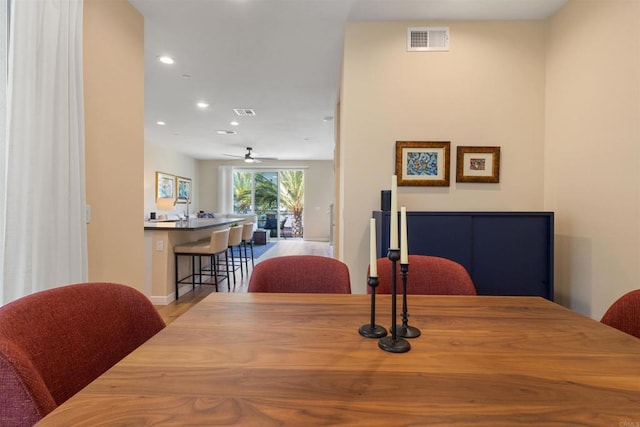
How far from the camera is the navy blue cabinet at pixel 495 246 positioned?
2.23 meters

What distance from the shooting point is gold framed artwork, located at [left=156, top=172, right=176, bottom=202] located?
734 cm

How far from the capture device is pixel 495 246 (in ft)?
7.36

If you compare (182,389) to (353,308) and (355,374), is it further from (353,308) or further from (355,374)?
(353,308)

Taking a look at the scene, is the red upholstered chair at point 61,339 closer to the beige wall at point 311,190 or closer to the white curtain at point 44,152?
the white curtain at point 44,152

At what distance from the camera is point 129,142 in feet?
7.66

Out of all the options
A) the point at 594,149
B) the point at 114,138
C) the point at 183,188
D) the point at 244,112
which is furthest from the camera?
the point at 183,188

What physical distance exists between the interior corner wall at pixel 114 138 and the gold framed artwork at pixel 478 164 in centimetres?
265

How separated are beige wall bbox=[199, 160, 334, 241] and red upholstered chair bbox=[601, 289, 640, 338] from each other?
863 cm

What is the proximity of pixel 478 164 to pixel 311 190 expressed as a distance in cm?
734

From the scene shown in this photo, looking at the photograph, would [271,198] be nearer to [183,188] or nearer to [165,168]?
[183,188]

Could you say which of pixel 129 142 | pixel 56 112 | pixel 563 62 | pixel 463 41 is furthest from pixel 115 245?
pixel 563 62

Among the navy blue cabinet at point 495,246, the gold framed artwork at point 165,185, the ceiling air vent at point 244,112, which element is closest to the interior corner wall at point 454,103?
the navy blue cabinet at point 495,246

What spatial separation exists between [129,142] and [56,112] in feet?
2.50

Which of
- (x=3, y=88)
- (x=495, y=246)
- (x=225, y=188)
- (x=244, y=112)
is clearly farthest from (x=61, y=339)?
(x=225, y=188)
